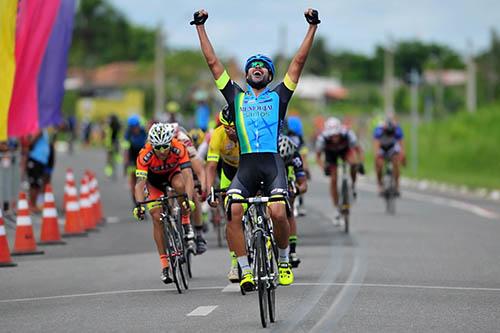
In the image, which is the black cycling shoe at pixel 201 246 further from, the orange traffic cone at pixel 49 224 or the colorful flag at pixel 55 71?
the colorful flag at pixel 55 71

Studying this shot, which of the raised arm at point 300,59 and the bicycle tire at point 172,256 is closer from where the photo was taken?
the raised arm at point 300,59

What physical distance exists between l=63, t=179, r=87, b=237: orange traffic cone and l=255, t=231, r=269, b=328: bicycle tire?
38.4 ft

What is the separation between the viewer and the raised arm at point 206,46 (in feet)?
39.5

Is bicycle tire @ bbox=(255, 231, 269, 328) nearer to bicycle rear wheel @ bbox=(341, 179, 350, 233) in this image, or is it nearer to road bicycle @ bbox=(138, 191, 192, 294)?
road bicycle @ bbox=(138, 191, 192, 294)

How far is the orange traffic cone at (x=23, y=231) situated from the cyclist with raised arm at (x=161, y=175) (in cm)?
446

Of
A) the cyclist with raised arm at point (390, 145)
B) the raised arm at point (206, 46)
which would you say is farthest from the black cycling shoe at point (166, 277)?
the cyclist with raised arm at point (390, 145)

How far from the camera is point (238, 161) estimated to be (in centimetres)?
1479

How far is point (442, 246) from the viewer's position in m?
19.6

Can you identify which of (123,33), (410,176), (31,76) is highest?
(123,33)

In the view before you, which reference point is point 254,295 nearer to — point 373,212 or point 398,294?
point 398,294

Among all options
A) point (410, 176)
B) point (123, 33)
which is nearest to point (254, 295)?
point (410, 176)

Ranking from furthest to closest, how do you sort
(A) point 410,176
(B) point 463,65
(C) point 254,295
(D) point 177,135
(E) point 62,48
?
(B) point 463,65 < (A) point 410,176 < (E) point 62,48 < (D) point 177,135 < (C) point 254,295

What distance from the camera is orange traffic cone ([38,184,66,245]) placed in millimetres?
20781

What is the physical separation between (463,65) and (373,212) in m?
140
